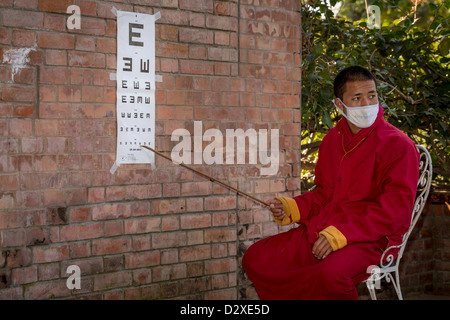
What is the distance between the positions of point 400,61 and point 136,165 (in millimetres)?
2730

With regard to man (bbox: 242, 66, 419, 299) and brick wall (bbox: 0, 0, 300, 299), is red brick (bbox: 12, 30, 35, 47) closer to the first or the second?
brick wall (bbox: 0, 0, 300, 299)

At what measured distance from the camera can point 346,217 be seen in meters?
2.44

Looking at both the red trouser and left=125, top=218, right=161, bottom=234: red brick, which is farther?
left=125, top=218, right=161, bottom=234: red brick

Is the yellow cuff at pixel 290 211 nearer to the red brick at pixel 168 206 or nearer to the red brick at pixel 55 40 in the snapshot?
the red brick at pixel 168 206

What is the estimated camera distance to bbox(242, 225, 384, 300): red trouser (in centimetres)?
225

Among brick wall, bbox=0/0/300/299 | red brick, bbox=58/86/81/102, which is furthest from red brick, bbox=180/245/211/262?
red brick, bbox=58/86/81/102

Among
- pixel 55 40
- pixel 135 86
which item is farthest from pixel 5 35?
pixel 135 86

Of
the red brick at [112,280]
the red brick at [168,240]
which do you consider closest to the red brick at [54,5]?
the red brick at [168,240]

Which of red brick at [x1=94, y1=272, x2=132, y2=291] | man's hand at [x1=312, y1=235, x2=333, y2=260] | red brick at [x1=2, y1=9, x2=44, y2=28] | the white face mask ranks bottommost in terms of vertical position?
red brick at [x1=94, y1=272, x2=132, y2=291]

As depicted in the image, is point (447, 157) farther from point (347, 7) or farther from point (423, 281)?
point (347, 7)

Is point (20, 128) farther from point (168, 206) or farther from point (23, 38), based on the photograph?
point (168, 206)

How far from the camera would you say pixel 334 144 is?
9.13 feet

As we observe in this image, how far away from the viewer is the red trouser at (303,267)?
2.25 meters

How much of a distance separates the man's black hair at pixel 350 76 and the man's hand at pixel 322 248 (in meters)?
0.82
